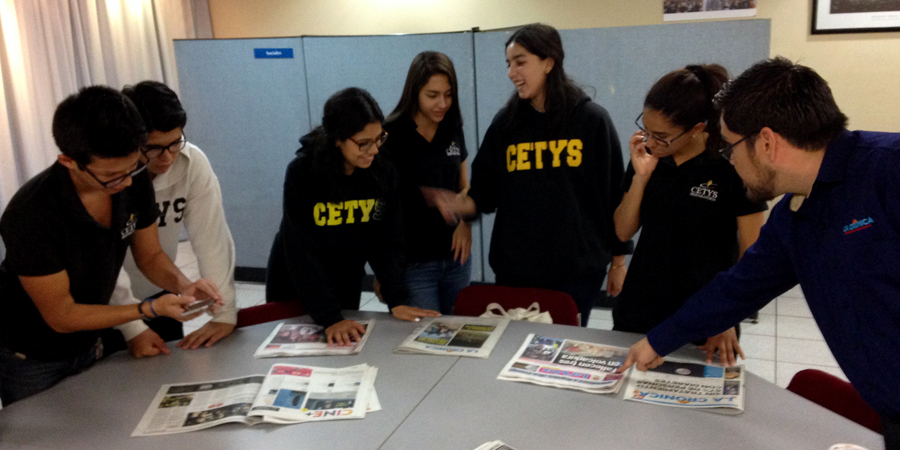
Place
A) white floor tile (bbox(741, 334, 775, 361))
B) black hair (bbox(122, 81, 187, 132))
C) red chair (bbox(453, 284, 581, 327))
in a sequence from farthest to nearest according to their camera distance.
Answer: white floor tile (bbox(741, 334, 775, 361)), red chair (bbox(453, 284, 581, 327)), black hair (bbox(122, 81, 187, 132))

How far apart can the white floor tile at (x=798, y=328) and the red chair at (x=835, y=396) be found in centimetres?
219

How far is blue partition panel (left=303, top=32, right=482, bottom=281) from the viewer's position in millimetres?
4105

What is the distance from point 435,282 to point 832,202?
154 centimetres

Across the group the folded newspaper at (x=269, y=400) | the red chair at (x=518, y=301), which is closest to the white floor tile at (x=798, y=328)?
the red chair at (x=518, y=301)

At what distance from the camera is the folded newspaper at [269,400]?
155 cm

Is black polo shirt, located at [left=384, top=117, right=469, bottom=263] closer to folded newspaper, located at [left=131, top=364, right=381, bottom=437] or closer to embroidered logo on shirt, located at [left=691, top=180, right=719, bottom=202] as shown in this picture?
folded newspaper, located at [left=131, top=364, right=381, bottom=437]

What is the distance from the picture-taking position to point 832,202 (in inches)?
48.5

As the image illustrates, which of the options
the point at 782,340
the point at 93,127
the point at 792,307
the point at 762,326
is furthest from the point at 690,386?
the point at 792,307

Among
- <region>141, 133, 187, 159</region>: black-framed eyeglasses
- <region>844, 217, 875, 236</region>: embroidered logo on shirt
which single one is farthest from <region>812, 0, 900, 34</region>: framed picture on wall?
<region>141, 133, 187, 159</region>: black-framed eyeglasses

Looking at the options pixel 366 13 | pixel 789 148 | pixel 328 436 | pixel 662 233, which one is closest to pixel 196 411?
pixel 328 436

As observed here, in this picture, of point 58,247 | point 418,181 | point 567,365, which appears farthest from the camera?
point 418,181

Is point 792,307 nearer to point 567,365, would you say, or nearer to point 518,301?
point 518,301

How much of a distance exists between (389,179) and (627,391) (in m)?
1.04

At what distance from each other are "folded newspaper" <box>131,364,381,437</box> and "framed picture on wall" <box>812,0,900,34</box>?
13.3 ft
